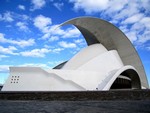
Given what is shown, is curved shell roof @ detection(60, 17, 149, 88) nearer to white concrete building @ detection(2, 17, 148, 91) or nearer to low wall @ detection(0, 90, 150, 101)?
white concrete building @ detection(2, 17, 148, 91)

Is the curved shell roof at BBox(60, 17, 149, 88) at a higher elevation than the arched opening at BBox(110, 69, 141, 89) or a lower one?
higher

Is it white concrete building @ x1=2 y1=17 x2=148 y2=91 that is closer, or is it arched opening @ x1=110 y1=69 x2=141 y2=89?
white concrete building @ x1=2 y1=17 x2=148 y2=91

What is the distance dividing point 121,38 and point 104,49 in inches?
109

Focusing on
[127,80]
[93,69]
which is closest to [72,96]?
[93,69]

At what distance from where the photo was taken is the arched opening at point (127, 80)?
26995mm

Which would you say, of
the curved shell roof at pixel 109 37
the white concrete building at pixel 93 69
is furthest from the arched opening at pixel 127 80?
the curved shell roof at pixel 109 37

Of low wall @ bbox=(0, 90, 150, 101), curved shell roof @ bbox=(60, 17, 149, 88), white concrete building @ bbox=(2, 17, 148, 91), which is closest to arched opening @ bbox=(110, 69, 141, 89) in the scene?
white concrete building @ bbox=(2, 17, 148, 91)

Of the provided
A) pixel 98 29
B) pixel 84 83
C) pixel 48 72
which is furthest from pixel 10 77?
pixel 98 29

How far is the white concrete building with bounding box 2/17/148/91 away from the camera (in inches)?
787

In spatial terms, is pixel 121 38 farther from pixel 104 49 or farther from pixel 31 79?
pixel 31 79

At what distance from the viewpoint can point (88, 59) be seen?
961 inches

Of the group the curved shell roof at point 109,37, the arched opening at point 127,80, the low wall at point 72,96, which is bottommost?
the low wall at point 72,96

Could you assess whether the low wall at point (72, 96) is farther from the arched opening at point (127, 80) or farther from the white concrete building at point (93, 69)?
the arched opening at point (127, 80)

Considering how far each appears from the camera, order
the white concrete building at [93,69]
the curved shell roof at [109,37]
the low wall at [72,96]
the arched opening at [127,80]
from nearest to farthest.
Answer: the low wall at [72,96]
the white concrete building at [93,69]
the curved shell roof at [109,37]
the arched opening at [127,80]
